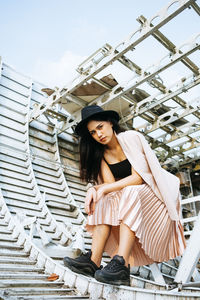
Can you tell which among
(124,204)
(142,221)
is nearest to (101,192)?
(124,204)

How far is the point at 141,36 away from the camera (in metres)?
5.09

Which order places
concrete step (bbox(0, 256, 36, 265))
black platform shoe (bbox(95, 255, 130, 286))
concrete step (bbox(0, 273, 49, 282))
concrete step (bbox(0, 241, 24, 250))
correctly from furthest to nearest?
concrete step (bbox(0, 241, 24, 250))
concrete step (bbox(0, 256, 36, 265))
concrete step (bbox(0, 273, 49, 282))
black platform shoe (bbox(95, 255, 130, 286))

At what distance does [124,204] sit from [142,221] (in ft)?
0.54

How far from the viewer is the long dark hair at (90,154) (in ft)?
7.47

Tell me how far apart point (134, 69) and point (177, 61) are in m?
0.93

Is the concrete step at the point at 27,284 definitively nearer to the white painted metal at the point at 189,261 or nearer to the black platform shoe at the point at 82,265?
the black platform shoe at the point at 82,265

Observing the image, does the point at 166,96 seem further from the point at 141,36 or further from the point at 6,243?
the point at 6,243

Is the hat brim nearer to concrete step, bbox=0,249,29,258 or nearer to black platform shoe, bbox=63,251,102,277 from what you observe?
black platform shoe, bbox=63,251,102,277

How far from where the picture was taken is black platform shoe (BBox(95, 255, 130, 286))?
5.22ft

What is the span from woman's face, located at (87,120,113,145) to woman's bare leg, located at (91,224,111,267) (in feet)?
2.09

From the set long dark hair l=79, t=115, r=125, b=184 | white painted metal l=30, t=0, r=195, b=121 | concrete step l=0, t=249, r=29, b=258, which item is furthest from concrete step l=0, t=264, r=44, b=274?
white painted metal l=30, t=0, r=195, b=121

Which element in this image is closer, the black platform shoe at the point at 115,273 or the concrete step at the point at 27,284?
the black platform shoe at the point at 115,273

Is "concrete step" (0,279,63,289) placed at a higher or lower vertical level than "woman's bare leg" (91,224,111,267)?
lower

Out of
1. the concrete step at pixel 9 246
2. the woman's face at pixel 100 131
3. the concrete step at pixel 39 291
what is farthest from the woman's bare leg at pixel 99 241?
the concrete step at pixel 9 246
